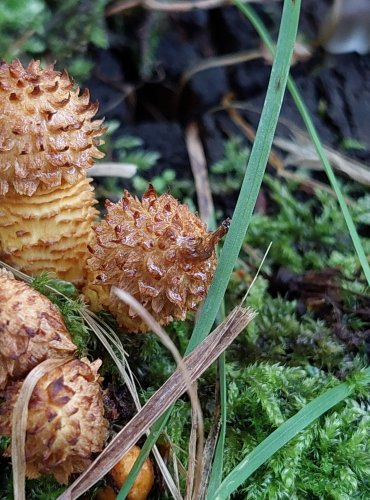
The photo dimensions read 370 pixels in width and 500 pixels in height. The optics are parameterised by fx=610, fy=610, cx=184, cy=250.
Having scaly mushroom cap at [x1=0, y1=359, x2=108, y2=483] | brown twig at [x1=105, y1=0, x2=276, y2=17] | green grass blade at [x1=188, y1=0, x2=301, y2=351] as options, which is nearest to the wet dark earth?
brown twig at [x1=105, y1=0, x2=276, y2=17]

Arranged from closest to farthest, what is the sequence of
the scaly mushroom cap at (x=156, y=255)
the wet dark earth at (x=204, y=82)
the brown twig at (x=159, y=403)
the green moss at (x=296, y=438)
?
the brown twig at (x=159, y=403), the scaly mushroom cap at (x=156, y=255), the green moss at (x=296, y=438), the wet dark earth at (x=204, y=82)

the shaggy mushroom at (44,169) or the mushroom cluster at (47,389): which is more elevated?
the shaggy mushroom at (44,169)

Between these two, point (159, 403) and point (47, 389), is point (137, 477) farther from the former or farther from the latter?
point (47, 389)

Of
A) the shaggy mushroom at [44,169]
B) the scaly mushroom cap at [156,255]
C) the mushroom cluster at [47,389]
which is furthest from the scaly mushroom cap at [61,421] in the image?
the shaggy mushroom at [44,169]

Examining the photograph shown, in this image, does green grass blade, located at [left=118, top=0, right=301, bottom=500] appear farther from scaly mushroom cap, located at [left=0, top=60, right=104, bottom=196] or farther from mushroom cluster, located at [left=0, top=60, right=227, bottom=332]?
scaly mushroom cap, located at [left=0, top=60, right=104, bottom=196]

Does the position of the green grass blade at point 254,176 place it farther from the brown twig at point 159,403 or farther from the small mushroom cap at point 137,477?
the small mushroom cap at point 137,477

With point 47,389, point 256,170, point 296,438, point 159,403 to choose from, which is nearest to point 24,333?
point 47,389

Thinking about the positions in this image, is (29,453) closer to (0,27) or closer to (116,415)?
(116,415)
